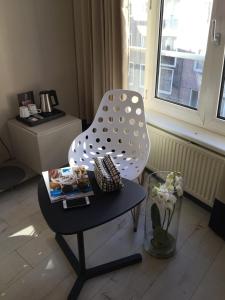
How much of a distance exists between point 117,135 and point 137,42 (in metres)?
0.83

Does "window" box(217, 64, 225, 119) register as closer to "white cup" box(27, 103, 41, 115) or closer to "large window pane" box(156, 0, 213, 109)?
"large window pane" box(156, 0, 213, 109)

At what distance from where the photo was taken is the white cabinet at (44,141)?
214cm

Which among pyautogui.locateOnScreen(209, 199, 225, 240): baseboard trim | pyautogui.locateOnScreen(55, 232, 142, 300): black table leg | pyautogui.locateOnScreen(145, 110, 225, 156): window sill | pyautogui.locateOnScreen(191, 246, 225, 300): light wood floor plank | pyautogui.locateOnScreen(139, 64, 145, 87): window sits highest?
pyautogui.locateOnScreen(139, 64, 145, 87): window

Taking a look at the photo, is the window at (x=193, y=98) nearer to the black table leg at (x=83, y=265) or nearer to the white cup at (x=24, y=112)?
the black table leg at (x=83, y=265)

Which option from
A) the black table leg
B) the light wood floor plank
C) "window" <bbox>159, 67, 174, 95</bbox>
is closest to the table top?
the black table leg

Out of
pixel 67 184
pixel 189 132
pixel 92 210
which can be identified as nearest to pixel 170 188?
pixel 92 210

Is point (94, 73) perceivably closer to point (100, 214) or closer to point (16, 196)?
point (16, 196)

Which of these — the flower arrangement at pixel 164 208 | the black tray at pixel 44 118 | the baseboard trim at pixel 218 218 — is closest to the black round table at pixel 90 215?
the flower arrangement at pixel 164 208

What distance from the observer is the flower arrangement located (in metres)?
1.44

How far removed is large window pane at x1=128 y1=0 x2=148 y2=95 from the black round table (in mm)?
1131

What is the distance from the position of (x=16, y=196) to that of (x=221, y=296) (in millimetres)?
1656

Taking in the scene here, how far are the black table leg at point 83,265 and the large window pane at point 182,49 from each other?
126 centimetres

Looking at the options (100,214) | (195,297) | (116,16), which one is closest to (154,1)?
(116,16)

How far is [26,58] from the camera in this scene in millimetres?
2326
